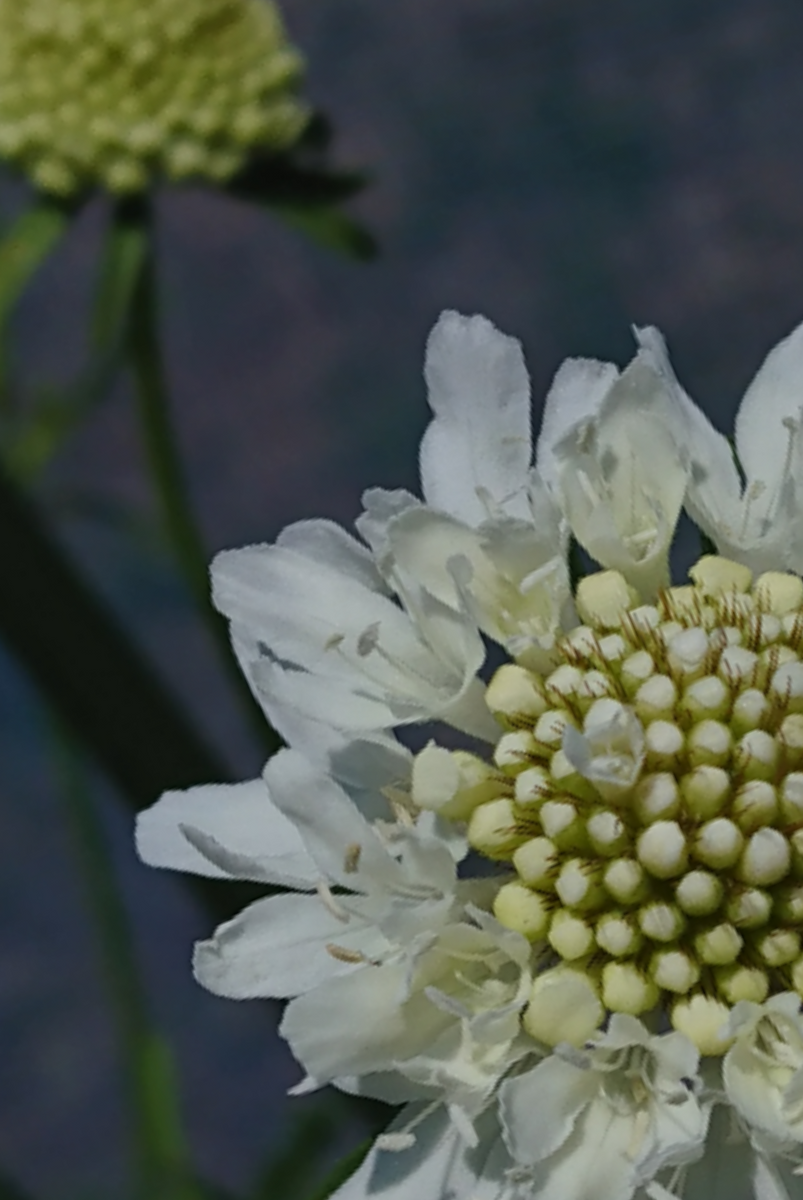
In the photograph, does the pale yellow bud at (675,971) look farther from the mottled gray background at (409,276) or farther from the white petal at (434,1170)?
the mottled gray background at (409,276)

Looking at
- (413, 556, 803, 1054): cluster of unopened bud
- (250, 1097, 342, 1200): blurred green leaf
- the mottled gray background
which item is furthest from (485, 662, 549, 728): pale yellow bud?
the mottled gray background

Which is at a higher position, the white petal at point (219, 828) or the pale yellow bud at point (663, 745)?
the white petal at point (219, 828)

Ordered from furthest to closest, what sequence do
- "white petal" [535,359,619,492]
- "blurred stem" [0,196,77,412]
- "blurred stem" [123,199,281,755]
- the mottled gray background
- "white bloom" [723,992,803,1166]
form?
the mottled gray background → "blurred stem" [123,199,281,755] → "blurred stem" [0,196,77,412] → "white petal" [535,359,619,492] → "white bloom" [723,992,803,1166]

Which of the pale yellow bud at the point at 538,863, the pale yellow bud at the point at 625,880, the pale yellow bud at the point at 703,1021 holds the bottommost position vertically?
the pale yellow bud at the point at 703,1021

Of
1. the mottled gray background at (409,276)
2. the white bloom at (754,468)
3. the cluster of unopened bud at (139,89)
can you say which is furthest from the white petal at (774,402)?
the mottled gray background at (409,276)

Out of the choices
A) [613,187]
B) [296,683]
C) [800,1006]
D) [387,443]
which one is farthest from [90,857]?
[613,187]

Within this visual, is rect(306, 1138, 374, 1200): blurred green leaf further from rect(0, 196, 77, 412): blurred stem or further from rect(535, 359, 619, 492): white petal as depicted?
rect(0, 196, 77, 412): blurred stem

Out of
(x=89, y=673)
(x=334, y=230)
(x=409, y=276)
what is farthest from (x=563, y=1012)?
(x=409, y=276)

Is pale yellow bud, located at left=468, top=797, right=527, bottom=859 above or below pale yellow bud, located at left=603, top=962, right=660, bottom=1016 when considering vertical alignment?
above
